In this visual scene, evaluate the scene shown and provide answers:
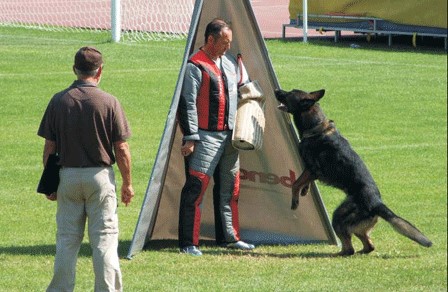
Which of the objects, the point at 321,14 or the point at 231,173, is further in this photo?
the point at 321,14

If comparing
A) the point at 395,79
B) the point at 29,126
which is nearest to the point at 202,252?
the point at 29,126

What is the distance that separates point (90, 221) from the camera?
305 inches

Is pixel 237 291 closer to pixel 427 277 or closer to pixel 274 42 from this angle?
pixel 427 277

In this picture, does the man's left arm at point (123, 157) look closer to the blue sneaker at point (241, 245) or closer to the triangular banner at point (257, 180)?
the triangular banner at point (257, 180)

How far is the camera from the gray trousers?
7.64 metres

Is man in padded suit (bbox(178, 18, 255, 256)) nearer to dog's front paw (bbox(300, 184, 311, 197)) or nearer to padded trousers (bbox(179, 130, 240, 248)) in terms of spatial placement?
padded trousers (bbox(179, 130, 240, 248))

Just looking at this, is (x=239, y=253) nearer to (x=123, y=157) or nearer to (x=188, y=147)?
(x=188, y=147)

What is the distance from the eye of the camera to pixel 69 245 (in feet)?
25.4

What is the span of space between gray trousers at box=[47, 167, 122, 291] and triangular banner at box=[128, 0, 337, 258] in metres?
1.92

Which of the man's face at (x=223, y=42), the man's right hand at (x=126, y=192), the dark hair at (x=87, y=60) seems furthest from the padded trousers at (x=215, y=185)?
the dark hair at (x=87, y=60)

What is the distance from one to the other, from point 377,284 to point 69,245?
230cm

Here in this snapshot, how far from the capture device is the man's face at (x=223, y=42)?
934 cm

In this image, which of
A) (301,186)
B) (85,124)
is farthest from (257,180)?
(85,124)

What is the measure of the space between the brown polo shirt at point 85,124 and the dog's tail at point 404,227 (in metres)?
2.45
